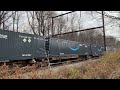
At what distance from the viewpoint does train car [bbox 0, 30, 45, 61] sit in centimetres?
1409

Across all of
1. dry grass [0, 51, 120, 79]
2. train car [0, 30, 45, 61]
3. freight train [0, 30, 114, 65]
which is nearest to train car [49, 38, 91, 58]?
freight train [0, 30, 114, 65]

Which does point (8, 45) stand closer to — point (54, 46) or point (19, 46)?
point (19, 46)

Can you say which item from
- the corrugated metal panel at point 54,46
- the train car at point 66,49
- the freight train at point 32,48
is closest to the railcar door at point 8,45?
the freight train at point 32,48

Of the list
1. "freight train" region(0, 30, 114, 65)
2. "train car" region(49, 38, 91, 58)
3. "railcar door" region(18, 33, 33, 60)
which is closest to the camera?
"freight train" region(0, 30, 114, 65)

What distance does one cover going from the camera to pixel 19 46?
1620cm

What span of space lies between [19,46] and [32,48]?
241cm

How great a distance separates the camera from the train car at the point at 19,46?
46.2ft

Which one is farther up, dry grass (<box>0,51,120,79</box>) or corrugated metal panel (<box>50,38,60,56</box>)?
corrugated metal panel (<box>50,38,60,56</box>)

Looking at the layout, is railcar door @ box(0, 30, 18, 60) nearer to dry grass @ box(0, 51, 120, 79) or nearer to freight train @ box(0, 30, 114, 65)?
freight train @ box(0, 30, 114, 65)

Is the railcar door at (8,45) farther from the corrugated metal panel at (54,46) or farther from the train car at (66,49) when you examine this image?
the corrugated metal panel at (54,46)
